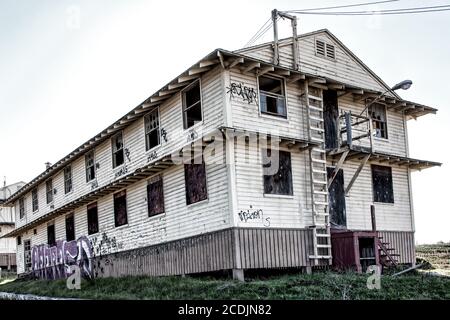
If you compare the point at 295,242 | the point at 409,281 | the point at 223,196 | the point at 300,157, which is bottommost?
the point at 409,281

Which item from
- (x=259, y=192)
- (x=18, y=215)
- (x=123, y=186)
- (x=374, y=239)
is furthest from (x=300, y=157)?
(x=18, y=215)

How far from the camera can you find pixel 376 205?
71.8 feet

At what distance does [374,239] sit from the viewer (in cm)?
1972

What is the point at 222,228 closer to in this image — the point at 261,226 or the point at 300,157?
the point at 261,226

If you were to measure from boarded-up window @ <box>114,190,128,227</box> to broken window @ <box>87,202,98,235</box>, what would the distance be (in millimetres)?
2425

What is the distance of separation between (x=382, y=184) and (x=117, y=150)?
36.2ft

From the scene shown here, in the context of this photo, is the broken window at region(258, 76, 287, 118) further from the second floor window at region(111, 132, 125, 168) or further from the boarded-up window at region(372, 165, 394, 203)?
the second floor window at region(111, 132, 125, 168)

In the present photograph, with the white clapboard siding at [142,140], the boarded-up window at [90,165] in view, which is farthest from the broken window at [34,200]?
the boarded-up window at [90,165]

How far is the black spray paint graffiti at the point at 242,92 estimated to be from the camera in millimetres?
17797

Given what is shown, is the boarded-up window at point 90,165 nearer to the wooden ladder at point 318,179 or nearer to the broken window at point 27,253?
the broken window at point 27,253

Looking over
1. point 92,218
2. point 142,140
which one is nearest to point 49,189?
point 92,218

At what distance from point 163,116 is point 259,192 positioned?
5218 mm

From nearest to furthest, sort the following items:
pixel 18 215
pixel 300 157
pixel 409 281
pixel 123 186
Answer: pixel 409 281
pixel 300 157
pixel 123 186
pixel 18 215

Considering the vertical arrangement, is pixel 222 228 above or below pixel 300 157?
below
